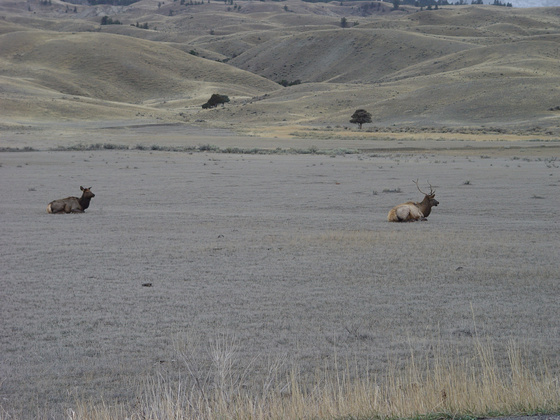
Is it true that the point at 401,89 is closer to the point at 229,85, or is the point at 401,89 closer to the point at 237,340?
the point at 229,85

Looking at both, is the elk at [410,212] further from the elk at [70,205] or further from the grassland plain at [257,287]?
the elk at [70,205]

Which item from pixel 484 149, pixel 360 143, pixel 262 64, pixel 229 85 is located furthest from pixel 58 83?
pixel 484 149

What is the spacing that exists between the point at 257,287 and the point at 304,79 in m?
162

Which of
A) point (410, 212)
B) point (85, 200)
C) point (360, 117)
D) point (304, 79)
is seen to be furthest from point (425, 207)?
point (304, 79)

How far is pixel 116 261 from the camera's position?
11062mm

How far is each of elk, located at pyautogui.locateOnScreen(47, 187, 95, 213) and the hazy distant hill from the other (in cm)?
5454

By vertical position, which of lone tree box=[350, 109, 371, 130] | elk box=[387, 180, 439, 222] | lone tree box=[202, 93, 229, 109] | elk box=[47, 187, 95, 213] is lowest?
lone tree box=[202, 93, 229, 109]

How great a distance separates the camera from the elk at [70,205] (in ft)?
55.7

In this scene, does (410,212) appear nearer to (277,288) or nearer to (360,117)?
(277,288)

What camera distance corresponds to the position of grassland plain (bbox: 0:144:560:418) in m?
6.49

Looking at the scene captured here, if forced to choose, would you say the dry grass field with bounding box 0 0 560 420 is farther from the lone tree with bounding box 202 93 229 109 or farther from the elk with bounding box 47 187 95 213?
the lone tree with bounding box 202 93 229 109

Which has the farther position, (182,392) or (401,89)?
(401,89)

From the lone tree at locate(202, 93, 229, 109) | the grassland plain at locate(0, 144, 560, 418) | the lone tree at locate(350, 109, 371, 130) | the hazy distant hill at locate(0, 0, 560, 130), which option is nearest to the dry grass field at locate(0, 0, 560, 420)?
the grassland plain at locate(0, 144, 560, 418)

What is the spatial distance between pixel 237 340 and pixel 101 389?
166 cm
